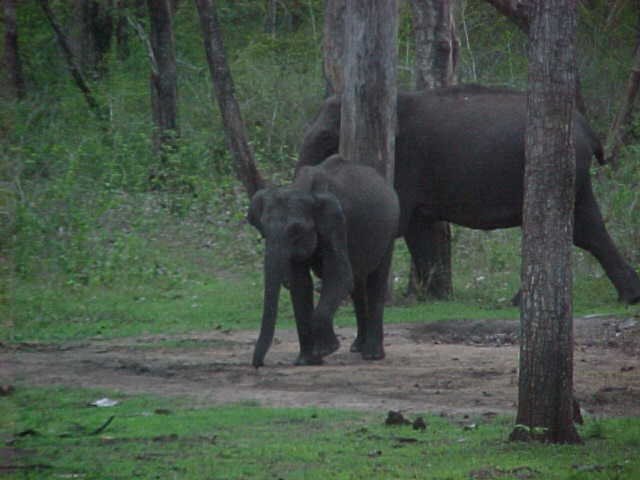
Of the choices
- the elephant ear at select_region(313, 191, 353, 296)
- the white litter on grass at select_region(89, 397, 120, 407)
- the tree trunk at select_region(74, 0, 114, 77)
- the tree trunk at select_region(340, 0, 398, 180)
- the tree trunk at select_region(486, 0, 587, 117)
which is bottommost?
the white litter on grass at select_region(89, 397, 120, 407)

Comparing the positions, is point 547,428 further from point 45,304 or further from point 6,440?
point 45,304

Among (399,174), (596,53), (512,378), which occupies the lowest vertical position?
(512,378)

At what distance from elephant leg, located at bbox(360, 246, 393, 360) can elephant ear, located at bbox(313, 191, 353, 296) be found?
633 millimetres

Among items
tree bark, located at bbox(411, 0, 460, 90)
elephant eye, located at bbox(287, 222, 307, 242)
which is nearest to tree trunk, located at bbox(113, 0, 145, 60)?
tree bark, located at bbox(411, 0, 460, 90)

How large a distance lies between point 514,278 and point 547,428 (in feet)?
30.5

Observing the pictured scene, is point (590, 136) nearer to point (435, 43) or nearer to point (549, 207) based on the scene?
point (435, 43)

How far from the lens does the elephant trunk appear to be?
1053 cm

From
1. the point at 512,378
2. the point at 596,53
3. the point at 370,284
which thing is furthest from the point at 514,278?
the point at 596,53

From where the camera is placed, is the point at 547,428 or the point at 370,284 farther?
the point at 370,284

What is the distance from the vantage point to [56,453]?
24.3 feet

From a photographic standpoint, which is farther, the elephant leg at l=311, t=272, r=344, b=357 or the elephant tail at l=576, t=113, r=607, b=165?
the elephant tail at l=576, t=113, r=607, b=165

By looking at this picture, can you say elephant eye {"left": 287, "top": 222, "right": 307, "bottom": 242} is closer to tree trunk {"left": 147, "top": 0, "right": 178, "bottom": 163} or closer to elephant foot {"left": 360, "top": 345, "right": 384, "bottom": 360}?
elephant foot {"left": 360, "top": 345, "right": 384, "bottom": 360}

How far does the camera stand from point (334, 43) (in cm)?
1670

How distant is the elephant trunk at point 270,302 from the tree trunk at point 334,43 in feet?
19.9
